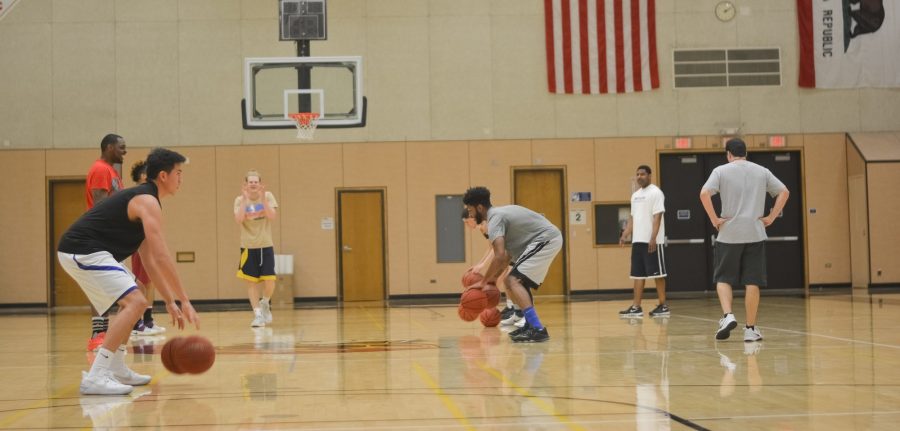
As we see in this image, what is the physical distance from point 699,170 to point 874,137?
355 centimetres

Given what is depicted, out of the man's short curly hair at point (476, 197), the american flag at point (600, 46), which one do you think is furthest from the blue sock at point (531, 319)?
the american flag at point (600, 46)

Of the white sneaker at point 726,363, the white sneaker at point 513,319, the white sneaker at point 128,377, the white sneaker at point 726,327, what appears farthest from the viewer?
the white sneaker at point 513,319

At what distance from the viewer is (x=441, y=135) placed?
1927 cm

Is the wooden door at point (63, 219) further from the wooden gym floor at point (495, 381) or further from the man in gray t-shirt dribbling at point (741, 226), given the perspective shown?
the man in gray t-shirt dribbling at point (741, 226)

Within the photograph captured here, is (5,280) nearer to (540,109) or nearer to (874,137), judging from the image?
(540,109)

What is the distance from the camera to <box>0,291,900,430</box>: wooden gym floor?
4566 millimetres

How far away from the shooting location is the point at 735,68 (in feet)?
63.9

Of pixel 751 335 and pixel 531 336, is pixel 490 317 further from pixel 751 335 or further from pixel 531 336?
pixel 751 335

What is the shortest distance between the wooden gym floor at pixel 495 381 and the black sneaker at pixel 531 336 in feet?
0.43

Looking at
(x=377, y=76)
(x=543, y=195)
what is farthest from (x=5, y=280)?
(x=543, y=195)

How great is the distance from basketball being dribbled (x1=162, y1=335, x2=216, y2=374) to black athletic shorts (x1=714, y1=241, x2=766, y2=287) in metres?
4.46

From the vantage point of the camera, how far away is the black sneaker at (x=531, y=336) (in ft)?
28.3

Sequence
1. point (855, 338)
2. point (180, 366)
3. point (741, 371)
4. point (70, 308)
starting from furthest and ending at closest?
point (70, 308), point (855, 338), point (741, 371), point (180, 366)

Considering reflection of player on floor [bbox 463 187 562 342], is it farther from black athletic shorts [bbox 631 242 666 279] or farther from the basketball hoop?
the basketball hoop
